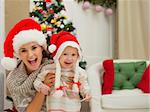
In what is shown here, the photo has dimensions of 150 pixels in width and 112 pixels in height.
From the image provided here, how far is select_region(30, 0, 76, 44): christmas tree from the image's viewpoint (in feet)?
9.73

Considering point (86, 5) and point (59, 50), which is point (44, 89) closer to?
point (59, 50)

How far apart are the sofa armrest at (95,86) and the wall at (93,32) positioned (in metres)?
1.39

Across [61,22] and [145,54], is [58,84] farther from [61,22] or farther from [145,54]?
[145,54]

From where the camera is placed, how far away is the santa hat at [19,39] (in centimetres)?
178

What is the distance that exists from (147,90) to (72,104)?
100cm

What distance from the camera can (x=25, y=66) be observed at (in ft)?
6.03

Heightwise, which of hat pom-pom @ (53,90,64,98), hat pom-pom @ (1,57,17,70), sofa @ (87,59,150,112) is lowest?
sofa @ (87,59,150,112)

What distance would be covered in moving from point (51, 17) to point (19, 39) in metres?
1.26

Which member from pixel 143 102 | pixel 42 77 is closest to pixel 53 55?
pixel 42 77

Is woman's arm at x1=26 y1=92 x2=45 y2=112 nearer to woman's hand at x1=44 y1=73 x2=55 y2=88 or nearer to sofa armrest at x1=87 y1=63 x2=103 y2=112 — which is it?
woman's hand at x1=44 y1=73 x2=55 y2=88

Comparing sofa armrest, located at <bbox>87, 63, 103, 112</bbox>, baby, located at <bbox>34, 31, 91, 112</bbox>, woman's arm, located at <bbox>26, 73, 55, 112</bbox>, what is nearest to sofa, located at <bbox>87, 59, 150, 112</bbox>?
sofa armrest, located at <bbox>87, 63, 103, 112</bbox>

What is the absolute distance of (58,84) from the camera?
1.74 m

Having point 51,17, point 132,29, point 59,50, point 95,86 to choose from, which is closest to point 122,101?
point 95,86

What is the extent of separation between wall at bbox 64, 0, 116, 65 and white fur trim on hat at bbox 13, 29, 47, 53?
214 cm
